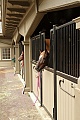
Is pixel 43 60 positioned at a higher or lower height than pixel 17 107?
higher

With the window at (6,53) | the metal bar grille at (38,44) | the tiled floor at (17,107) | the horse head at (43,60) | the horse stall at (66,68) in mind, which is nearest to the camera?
the horse stall at (66,68)

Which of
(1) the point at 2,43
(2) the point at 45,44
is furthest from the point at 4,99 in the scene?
(1) the point at 2,43

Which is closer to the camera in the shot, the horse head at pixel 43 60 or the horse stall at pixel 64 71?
the horse stall at pixel 64 71

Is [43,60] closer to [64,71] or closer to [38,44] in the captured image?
[64,71]

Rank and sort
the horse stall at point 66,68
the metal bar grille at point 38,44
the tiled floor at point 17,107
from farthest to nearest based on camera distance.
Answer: the metal bar grille at point 38,44, the tiled floor at point 17,107, the horse stall at point 66,68

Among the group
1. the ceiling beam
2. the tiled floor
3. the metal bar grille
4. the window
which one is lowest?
the tiled floor

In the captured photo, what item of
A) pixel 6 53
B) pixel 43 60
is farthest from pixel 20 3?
pixel 6 53

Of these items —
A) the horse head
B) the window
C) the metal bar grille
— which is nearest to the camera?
the horse head

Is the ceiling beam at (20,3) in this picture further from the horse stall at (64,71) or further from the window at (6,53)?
the window at (6,53)

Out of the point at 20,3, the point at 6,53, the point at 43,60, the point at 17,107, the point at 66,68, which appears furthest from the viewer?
the point at 6,53

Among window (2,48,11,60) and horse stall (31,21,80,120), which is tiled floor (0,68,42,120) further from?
window (2,48,11,60)

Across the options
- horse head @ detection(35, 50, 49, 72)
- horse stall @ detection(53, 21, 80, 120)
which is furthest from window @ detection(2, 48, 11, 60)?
horse stall @ detection(53, 21, 80, 120)

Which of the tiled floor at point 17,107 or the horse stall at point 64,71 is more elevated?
the horse stall at point 64,71

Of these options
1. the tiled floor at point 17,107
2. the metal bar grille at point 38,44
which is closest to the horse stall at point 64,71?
the tiled floor at point 17,107
